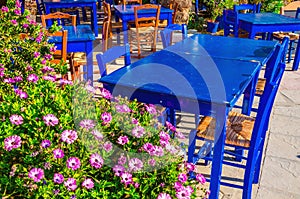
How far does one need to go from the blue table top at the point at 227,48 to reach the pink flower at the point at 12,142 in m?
1.80

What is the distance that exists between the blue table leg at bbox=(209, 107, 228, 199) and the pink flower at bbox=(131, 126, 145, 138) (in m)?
0.62

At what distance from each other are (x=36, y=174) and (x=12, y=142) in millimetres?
168

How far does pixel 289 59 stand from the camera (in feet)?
18.1

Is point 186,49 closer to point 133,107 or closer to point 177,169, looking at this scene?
point 133,107

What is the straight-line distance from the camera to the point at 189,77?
88.4 inches

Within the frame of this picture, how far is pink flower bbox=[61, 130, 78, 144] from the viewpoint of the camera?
130cm

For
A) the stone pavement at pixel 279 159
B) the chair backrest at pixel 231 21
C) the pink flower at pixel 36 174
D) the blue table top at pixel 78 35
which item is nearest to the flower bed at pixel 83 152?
the pink flower at pixel 36 174

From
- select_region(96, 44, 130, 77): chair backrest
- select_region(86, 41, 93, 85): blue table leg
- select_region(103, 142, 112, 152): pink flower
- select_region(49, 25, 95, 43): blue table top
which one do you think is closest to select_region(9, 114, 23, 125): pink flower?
select_region(103, 142, 112, 152): pink flower

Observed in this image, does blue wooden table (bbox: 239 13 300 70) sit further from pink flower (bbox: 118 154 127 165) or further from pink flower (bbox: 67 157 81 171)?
pink flower (bbox: 67 157 81 171)

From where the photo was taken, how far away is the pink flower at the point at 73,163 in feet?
4.20

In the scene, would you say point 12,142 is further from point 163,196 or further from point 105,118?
point 163,196

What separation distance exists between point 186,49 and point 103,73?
3.04ft

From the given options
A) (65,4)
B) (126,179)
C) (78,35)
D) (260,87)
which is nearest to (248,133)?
(260,87)

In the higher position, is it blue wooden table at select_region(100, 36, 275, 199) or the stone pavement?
blue wooden table at select_region(100, 36, 275, 199)
